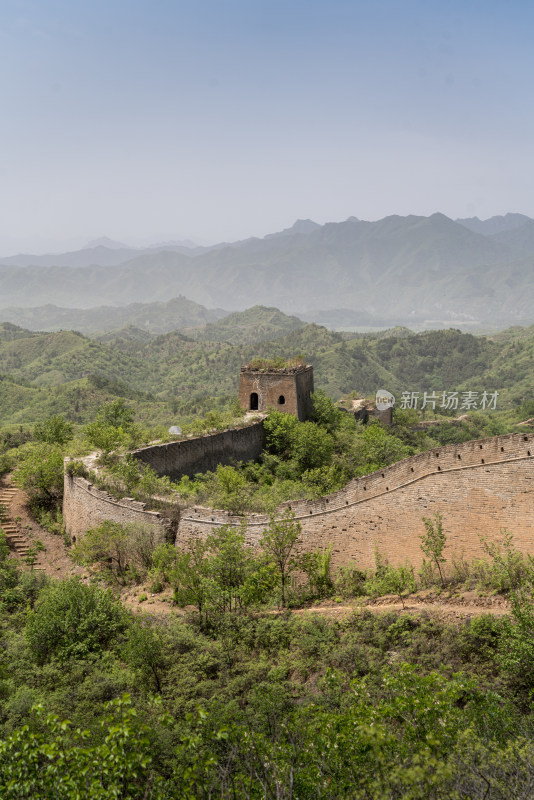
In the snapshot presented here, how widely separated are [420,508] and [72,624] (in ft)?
32.4

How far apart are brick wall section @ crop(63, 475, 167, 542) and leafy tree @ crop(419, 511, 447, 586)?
8685 mm

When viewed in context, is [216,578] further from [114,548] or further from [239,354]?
[239,354]

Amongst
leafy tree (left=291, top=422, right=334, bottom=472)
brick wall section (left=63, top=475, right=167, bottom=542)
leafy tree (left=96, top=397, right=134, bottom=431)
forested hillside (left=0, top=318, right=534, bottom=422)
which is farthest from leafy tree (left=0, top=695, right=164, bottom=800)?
forested hillside (left=0, top=318, right=534, bottom=422)

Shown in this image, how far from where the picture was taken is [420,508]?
56.2 ft

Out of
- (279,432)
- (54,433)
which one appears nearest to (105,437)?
(54,433)

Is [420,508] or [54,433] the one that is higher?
[54,433]

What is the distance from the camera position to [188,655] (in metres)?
→ 13.8

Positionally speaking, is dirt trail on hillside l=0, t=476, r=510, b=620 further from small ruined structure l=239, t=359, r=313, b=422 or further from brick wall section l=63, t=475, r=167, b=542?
small ruined structure l=239, t=359, r=313, b=422

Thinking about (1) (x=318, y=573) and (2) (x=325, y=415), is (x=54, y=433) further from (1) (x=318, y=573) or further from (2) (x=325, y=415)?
(1) (x=318, y=573)

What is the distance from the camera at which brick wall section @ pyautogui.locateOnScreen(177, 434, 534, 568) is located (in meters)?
15.5

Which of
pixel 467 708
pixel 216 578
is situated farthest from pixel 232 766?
pixel 216 578

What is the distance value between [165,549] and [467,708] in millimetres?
11746

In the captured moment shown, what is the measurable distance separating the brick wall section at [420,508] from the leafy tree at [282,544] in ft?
1.62

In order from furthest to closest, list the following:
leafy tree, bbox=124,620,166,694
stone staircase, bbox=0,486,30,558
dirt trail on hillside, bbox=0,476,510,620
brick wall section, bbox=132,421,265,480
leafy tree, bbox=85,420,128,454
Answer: leafy tree, bbox=85,420,128,454, brick wall section, bbox=132,421,265,480, stone staircase, bbox=0,486,30,558, dirt trail on hillside, bbox=0,476,510,620, leafy tree, bbox=124,620,166,694
